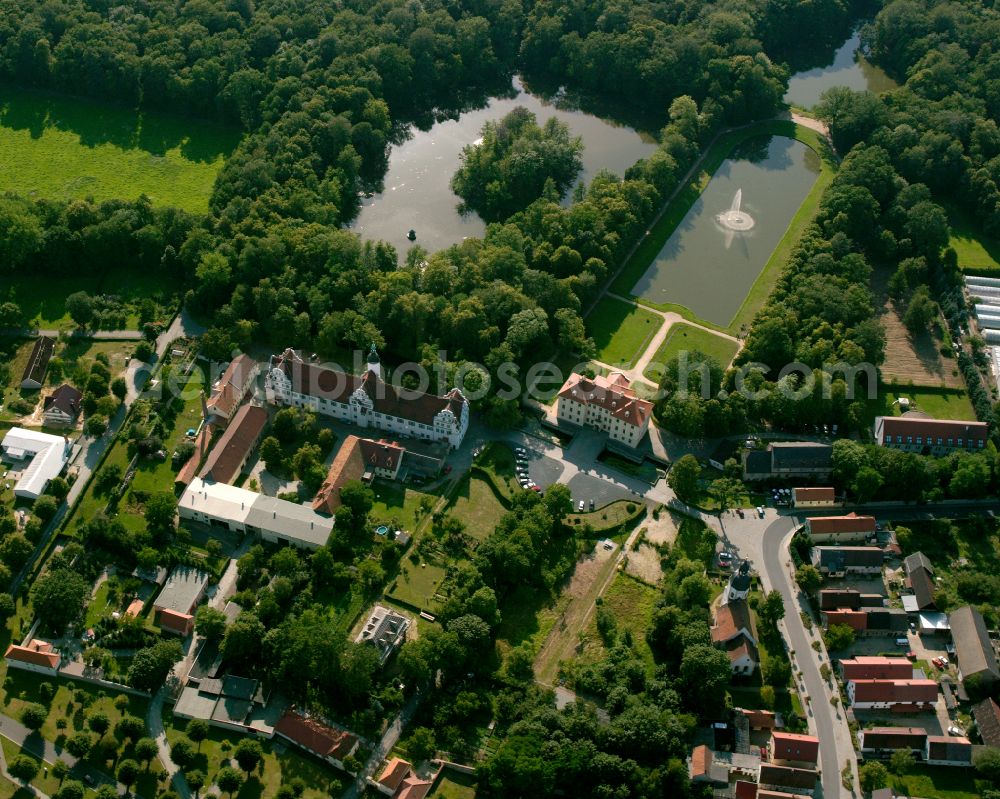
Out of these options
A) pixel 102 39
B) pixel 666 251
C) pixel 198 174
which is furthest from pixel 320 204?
pixel 102 39

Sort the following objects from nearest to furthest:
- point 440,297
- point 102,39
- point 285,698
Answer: point 285,698 → point 440,297 → point 102,39

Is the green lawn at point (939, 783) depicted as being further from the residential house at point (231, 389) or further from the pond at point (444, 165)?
the pond at point (444, 165)

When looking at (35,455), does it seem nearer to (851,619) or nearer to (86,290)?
(86,290)

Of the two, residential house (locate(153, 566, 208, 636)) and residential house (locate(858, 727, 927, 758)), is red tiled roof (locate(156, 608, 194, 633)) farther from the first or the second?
residential house (locate(858, 727, 927, 758))

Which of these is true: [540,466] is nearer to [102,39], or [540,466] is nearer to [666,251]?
[666,251]

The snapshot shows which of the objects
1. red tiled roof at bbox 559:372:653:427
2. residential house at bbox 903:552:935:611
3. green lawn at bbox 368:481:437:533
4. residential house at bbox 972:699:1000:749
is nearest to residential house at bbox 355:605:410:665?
green lawn at bbox 368:481:437:533

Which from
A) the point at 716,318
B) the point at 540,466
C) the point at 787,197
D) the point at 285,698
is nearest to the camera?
the point at 285,698

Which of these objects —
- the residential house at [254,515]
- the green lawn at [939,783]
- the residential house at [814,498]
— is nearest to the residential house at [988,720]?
the green lawn at [939,783]

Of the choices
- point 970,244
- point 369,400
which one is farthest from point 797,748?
point 970,244
